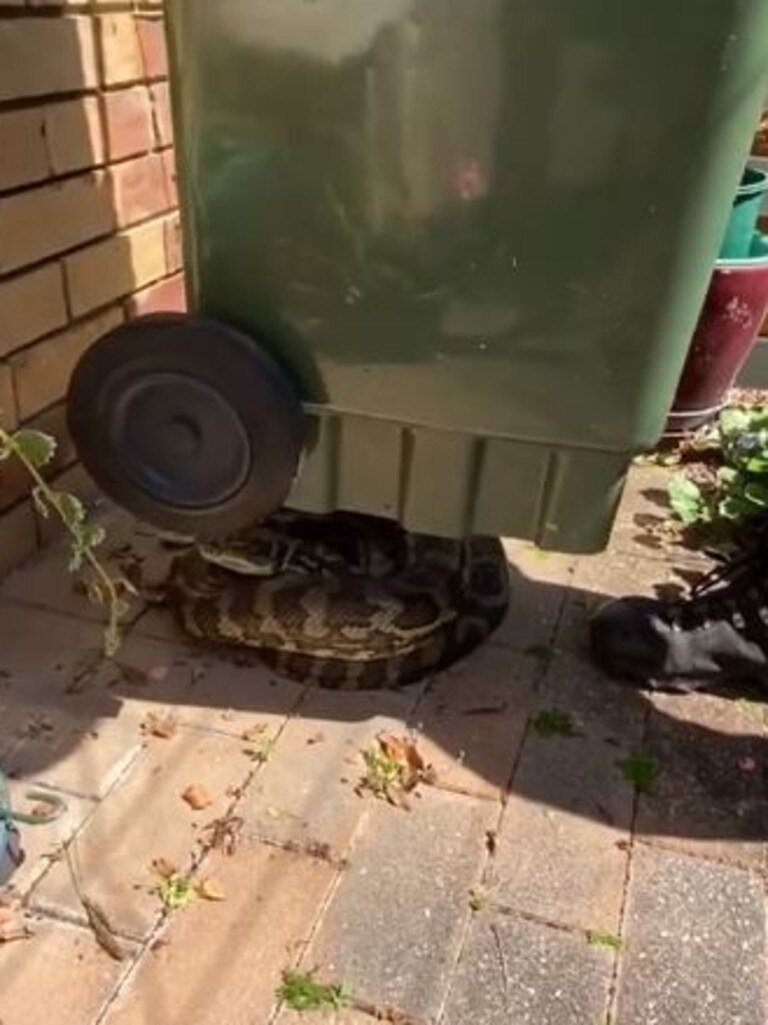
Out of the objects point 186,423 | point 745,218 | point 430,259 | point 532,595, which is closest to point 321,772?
point 186,423

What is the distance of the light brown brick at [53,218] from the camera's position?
224 cm

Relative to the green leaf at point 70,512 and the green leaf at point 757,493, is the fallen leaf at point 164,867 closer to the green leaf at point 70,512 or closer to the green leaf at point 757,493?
the green leaf at point 70,512

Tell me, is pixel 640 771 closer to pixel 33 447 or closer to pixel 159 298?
pixel 33 447

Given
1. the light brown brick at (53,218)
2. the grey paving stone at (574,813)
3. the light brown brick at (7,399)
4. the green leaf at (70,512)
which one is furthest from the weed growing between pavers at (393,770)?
the light brown brick at (53,218)

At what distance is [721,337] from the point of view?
10.5 ft

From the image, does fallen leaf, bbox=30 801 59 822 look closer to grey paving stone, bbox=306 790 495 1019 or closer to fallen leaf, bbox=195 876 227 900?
fallen leaf, bbox=195 876 227 900

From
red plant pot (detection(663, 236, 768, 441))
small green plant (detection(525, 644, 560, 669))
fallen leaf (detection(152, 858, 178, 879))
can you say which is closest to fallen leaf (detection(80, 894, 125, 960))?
fallen leaf (detection(152, 858, 178, 879))

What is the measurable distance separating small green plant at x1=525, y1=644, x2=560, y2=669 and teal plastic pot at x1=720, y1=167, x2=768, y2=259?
1.48 meters

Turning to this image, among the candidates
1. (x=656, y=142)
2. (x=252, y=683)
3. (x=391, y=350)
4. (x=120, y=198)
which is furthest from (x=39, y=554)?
(x=656, y=142)

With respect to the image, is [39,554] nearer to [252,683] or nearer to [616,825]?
[252,683]

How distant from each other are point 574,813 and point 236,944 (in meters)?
0.66

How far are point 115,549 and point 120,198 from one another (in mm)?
874

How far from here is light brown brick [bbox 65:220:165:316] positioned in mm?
2514

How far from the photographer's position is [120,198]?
2.61 metres
